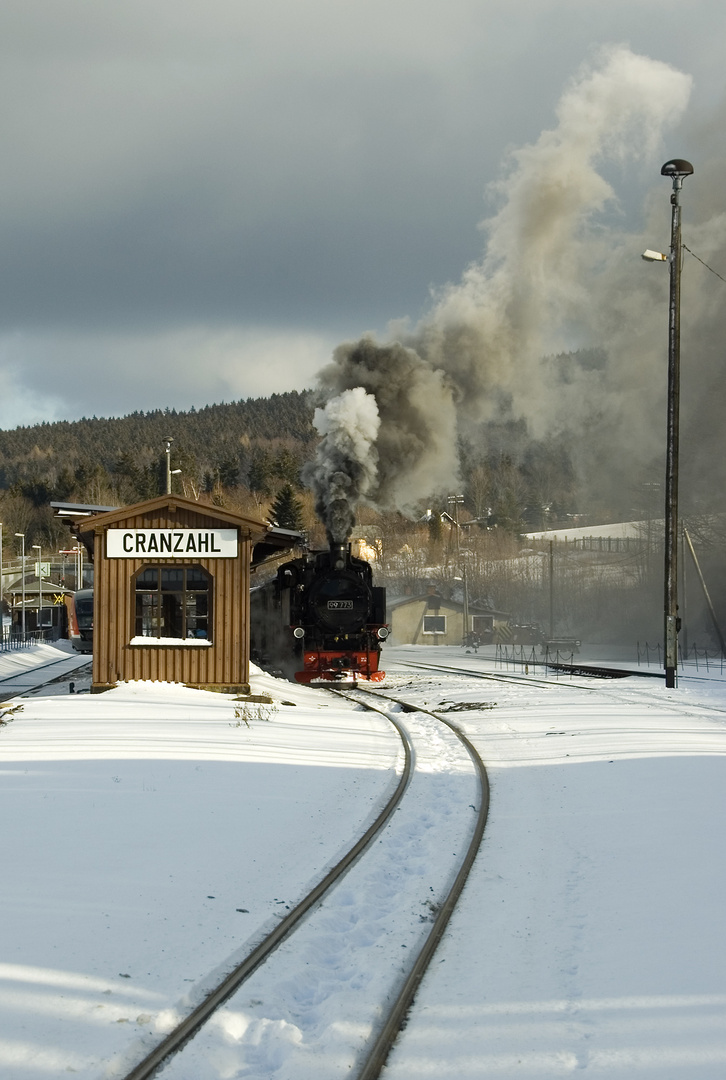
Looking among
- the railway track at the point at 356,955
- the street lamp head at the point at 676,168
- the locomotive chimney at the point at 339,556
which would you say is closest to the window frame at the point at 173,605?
the locomotive chimney at the point at 339,556

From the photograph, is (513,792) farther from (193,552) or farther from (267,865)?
(193,552)

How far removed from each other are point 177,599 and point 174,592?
14 centimetres

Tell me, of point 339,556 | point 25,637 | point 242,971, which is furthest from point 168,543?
point 25,637

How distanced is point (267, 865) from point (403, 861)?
3.21 feet

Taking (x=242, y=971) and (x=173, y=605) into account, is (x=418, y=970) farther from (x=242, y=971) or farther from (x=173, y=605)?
(x=173, y=605)

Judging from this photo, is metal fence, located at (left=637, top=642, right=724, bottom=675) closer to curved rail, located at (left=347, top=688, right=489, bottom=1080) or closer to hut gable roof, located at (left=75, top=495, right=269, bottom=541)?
hut gable roof, located at (left=75, top=495, right=269, bottom=541)

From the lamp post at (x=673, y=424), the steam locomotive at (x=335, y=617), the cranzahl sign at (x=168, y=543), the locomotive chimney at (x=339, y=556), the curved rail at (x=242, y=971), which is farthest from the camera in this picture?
the locomotive chimney at (x=339, y=556)

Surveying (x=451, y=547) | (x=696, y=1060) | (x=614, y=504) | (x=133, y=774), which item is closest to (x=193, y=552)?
(x=133, y=774)

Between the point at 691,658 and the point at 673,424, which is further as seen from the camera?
the point at 691,658

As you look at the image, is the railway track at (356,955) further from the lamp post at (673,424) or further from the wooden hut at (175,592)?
the lamp post at (673,424)

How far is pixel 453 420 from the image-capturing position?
86.7 ft

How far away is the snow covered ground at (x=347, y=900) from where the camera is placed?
4086 millimetres

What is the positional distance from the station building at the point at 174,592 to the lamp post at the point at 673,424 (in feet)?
29.0

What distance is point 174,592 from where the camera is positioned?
18.1 metres
